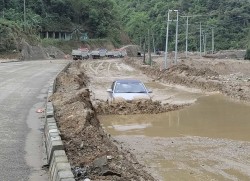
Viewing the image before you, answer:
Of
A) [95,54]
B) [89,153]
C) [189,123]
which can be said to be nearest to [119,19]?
[95,54]

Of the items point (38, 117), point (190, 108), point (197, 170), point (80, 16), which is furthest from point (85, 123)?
point (80, 16)

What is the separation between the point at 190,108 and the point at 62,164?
55.5 feet

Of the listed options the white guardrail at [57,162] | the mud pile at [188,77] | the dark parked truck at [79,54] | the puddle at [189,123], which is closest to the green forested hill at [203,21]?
the dark parked truck at [79,54]

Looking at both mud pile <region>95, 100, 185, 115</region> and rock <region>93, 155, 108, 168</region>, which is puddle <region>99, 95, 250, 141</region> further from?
rock <region>93, 155, 108, 168</region>

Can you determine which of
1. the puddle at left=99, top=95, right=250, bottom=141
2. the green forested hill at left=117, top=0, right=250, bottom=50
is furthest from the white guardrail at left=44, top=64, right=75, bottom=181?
the green forested hill at left=117, top=0, right=250, bottom=50

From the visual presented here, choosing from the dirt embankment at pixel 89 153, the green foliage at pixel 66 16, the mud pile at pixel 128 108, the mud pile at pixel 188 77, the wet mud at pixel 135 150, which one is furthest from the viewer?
the green foliage at pixel 66 16

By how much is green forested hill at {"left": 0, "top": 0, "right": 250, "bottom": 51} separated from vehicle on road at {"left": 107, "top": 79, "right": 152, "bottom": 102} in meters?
57.2

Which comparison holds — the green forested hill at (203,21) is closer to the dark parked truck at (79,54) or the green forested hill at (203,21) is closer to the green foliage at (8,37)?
the dark parked truck at (79,54)

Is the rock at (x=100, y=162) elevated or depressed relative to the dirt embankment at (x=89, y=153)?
elevated

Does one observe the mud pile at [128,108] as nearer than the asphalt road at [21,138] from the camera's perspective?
No

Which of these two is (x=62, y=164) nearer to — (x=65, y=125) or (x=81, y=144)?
(x=81, y=144)

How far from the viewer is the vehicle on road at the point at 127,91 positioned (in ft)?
66.5

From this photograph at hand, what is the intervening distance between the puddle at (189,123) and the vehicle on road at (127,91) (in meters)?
0.98

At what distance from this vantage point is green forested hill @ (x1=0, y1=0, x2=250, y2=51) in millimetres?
95312
